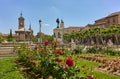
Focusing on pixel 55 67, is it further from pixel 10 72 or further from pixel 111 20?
pixel 111 20

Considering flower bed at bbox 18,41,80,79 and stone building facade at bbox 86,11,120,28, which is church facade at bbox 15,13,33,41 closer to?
stone building facade at bbox 86,11,120,28

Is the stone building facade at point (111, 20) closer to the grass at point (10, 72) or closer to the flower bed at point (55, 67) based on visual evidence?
the grass at point (10, 72)

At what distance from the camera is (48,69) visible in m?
8.03

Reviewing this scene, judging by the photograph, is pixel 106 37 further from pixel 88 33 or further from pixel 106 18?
pixel 106 18

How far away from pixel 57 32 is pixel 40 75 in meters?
44.2

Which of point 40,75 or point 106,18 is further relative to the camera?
point 106,18

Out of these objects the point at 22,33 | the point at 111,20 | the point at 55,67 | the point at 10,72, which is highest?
the point at 111,20

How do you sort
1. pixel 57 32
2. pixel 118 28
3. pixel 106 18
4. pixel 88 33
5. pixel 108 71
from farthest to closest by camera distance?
pixel 106 18, pixel 88 33, pixel 118 28, pixel 57 32, pixel 108 71

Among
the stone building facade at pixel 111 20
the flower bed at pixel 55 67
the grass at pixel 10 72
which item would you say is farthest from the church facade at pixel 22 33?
the flower bed at pixel 55 67

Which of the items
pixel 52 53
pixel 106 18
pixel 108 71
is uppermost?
pixel 106 18

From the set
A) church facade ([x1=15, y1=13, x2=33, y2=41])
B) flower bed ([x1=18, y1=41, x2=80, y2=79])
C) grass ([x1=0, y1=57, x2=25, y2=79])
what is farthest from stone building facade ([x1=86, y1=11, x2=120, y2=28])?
flower bed ([x1=18, y1=41, x2=80, y2=79])

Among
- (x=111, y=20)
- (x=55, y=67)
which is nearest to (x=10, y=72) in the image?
(x=55, y=67)

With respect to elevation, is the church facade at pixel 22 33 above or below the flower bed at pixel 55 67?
above

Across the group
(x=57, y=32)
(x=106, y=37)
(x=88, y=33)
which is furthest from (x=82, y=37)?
(x=57, y=32)
